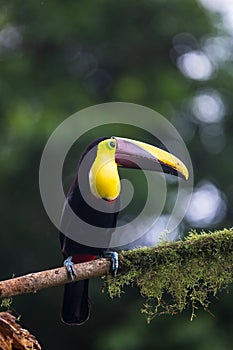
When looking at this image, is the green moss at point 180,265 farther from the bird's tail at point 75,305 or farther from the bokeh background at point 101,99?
the bokeh background at point 101,99

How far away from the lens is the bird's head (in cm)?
368

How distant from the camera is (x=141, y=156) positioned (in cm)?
383

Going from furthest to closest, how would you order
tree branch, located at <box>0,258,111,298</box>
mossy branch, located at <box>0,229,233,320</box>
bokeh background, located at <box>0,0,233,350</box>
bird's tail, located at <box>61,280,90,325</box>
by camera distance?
bokeh background, located at <box>0,0,233,350</box> < bird's tail, located at <box>61,280,90,325</box> < mossy branch, located at <box>0,229,233,320</box> < tree branch, located at <box>0,258,111,298</box>

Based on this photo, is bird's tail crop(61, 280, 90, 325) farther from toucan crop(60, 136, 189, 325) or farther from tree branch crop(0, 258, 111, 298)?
tree branch crop(0, 258, 111, 298)

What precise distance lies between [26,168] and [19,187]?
0.75ft

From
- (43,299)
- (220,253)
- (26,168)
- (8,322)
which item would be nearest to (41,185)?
(26,168)

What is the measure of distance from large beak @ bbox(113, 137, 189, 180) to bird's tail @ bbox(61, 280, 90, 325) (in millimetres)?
647

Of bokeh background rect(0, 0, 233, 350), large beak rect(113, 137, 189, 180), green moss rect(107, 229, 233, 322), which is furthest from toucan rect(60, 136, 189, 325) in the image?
bokeh background rect(0, 0, 233, 350)

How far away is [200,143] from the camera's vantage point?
6898 mm

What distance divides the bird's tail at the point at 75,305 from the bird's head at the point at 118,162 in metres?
0.45

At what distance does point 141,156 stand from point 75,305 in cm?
79

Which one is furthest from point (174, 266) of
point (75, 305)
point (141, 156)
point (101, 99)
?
point (101, 99)

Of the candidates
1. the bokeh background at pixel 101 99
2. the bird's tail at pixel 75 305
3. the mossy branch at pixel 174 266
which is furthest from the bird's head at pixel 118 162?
the bokeh background at pixel 101 99

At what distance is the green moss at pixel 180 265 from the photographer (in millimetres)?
3004
